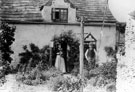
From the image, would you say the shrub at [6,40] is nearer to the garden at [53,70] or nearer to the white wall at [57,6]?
the garden at [53,70]

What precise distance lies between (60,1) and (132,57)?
6873 mm

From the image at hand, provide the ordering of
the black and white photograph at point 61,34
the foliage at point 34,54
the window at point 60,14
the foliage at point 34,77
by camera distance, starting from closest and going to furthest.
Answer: the foliage at point 34,77, the black and white photograph at point 61,34, the foliage at point 34,54, the window at point 60,14

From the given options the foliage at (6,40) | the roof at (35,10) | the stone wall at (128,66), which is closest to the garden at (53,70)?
the foliage at (6,40)

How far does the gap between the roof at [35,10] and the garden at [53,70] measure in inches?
57.2

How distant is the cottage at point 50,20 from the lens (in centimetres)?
2027

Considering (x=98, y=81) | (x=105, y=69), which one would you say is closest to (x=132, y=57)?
(x=105, y=69)

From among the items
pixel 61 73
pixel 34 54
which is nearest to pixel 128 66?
pixel 61 73

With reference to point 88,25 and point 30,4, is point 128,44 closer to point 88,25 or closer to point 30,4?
point 88,25

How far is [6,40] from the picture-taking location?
62.2ft

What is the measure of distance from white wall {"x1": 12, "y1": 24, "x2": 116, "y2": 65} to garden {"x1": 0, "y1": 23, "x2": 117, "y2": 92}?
32cm

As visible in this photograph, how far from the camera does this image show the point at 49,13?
819 inches

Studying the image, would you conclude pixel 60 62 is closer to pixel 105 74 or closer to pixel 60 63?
pixel 60 63

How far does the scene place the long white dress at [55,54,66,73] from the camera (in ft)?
61.5

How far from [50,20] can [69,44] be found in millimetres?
2071
